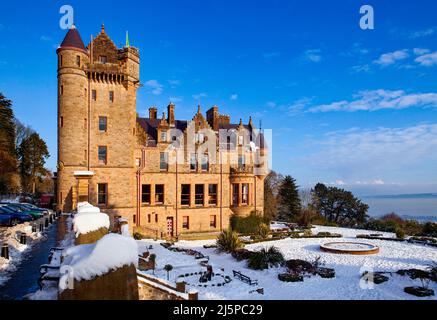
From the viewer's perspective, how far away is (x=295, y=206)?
60.6 meters

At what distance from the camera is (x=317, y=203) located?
66.6 meters

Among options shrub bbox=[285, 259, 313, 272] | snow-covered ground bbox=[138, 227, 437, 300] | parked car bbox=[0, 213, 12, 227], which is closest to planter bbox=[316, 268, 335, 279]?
snow-covered ground bbox=[138, 227, 437, 300]

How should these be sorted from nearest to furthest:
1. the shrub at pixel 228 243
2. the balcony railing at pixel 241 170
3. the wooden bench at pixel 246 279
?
the wooden bench at pixel 246 279
the shrub at pixel 228 243
the balcony railing at pixel 241 170

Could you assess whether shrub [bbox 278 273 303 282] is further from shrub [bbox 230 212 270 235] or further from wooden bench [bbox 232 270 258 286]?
shrub [bbox 230 212 270 235]

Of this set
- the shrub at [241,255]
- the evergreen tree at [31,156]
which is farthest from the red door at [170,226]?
the evergreen tree at [31,156]

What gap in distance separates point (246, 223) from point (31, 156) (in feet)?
142

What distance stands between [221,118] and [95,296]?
41302 millimetres

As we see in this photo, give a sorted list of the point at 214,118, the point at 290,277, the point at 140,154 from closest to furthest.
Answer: the point at 290,277 < the point at 140,154 < the point at 214,118

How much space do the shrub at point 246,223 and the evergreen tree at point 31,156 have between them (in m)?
40.6

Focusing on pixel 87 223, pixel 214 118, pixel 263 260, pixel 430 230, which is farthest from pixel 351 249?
pixel 214 118

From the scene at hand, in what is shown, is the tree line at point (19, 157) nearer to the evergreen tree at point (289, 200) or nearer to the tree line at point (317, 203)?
the tree line at point (317, 203)

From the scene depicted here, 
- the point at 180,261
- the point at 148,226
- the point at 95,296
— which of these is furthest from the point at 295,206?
the point at 95,296

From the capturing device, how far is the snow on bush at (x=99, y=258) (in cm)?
752

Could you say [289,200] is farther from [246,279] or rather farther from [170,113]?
[246,279]
